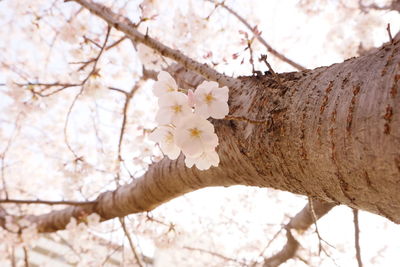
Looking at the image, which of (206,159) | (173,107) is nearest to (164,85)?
(173,107)

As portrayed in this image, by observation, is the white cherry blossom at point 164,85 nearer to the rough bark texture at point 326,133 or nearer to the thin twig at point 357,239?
the rough bark texture at point 326,133

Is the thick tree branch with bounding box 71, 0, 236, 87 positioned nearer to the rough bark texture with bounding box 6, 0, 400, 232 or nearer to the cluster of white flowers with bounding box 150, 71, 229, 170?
the rough bark texture with bounding box 6, 0, 400, 232

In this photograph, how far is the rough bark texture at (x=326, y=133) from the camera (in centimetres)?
51

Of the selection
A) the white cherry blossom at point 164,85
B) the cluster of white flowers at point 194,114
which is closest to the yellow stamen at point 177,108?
the cluster of white flowers at point 194,114

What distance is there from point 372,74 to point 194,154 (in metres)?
0.46

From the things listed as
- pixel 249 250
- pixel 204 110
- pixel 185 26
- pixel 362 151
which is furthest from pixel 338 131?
pixel 249 250

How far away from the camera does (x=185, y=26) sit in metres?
3.67

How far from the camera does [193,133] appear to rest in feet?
2.57

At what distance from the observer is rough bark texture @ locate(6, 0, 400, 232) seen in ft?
1.68

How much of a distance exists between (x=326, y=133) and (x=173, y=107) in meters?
0.40

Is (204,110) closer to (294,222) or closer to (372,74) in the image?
(372,74)

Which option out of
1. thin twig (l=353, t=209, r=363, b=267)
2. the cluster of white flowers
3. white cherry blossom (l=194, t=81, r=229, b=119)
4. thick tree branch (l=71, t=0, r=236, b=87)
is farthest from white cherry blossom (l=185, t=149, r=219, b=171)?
thin twig (l=353, t=209, r=363, b=267)

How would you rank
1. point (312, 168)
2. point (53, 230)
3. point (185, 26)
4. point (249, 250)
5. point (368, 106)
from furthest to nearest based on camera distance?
point (249, 250) < point (185, 26) < point (53, 230) < point (312, 168) < point (368, 106)

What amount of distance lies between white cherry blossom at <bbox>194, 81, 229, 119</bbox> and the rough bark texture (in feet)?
0.32
